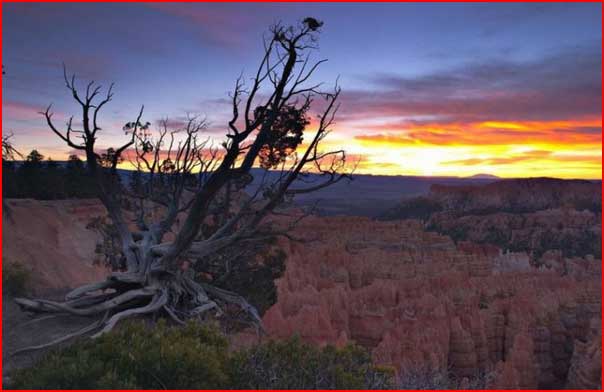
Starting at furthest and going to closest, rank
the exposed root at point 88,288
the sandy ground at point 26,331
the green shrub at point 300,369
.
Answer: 1. the exposed root at point 88,288
2. the sandy ground at point 26,331
3. the green shrub at point 300,369

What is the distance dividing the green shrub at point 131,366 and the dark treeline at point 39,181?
37.8 meters

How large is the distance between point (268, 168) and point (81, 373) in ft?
36.7

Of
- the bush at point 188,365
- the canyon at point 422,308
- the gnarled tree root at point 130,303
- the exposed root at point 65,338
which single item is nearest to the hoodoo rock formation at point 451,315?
the canyon at point 422,308

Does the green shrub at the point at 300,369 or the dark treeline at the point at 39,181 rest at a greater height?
the dark treeline at the point at 39,181

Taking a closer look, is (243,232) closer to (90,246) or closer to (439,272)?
(90,246)

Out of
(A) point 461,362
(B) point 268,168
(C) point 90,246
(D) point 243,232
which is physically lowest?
(A) point 461,362

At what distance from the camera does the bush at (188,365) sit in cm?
803

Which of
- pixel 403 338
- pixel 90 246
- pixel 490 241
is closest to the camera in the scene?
pixel 403 338

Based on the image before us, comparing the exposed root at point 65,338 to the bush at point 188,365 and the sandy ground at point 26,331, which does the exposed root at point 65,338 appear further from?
the bush at point 188,365

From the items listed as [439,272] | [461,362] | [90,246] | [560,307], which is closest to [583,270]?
[439,272]

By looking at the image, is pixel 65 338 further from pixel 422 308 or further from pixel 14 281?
pixel 422 308

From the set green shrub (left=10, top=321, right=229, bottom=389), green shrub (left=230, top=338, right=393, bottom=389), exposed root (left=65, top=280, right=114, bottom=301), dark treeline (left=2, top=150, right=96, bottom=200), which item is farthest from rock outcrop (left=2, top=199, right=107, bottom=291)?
green shrub (left=230, top=338, right=393, bottom=389)

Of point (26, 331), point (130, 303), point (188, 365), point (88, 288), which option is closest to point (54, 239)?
point (88, 288)

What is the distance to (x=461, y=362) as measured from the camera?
140 ft
